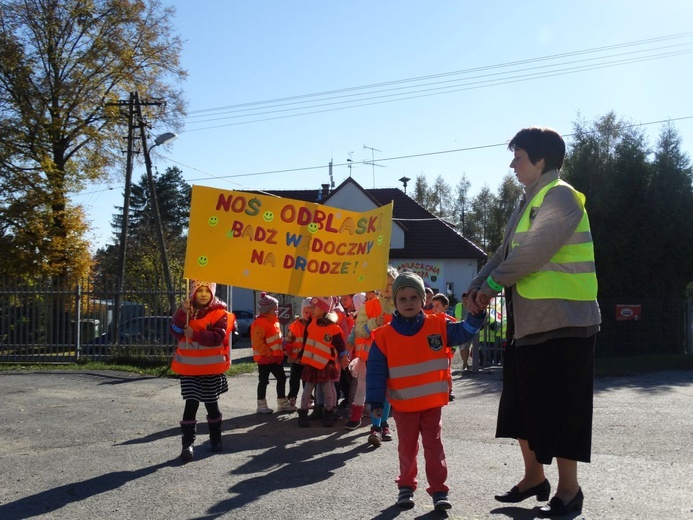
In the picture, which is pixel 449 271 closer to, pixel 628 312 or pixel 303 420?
pixel 628 312

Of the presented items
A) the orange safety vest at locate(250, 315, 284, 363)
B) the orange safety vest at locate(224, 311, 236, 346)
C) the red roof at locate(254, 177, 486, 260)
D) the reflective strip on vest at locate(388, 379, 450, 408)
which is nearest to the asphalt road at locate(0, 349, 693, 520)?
the reflective strip on vest at locate(388, 379, 450, 408)

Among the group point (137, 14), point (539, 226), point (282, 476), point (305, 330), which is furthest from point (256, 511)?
point (137, 14)

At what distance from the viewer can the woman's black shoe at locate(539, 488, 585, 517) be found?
414 centimetres

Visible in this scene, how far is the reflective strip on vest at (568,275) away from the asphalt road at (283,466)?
4.44 feet

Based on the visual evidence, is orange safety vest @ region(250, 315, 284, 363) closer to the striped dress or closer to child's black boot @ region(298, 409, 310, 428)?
child's black boot @ region(298, 409, 310, 428)

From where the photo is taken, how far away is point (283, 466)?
241 inches

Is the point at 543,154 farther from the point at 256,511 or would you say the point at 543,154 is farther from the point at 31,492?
the point at 31,492

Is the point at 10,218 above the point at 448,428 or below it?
above

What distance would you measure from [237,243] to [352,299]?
3144 mm

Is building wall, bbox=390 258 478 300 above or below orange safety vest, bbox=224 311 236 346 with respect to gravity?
above

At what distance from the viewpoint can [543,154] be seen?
14.4ft

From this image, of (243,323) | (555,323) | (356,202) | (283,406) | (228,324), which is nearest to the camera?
(555,323)

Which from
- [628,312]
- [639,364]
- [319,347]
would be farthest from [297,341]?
[628,312]

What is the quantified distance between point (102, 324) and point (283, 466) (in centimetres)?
1139
